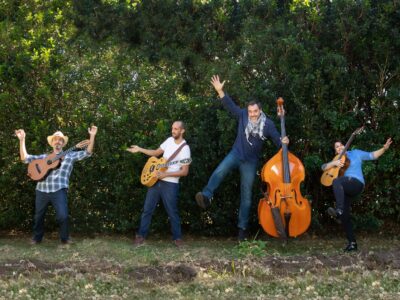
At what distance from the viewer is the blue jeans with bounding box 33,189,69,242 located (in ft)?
27.0

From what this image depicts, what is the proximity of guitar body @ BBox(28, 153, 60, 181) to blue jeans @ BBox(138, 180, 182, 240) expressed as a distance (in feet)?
4.29

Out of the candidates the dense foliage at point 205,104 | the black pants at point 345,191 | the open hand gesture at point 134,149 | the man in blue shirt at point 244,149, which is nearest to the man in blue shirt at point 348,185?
the black pants at point 345,191

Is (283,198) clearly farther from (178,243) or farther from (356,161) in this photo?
(178,243)

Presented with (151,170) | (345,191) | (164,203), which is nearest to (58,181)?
(151,170)

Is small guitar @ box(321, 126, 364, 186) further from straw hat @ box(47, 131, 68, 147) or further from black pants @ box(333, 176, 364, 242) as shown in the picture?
straw hat @ box(47, 131, 68, 147)

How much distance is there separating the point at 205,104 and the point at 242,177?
131 centimetres

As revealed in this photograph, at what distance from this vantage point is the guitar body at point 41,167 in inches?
322

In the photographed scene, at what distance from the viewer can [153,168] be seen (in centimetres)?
822

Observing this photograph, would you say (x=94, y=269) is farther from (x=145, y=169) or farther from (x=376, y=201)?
(x=376, y=201)

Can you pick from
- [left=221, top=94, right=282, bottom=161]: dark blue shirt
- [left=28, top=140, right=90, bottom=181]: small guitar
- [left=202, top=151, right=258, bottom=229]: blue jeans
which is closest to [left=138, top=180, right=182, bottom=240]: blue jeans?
[left=202, top=151, right=258, bottom=229]: blue jeans

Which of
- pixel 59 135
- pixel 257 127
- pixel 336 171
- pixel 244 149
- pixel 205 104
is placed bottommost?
pixel 336 171

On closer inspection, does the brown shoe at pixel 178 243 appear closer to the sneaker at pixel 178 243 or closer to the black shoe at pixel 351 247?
the sneaker at pixel 178 243

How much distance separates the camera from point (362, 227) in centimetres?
891

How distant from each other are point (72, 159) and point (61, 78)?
139cm
